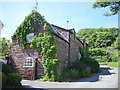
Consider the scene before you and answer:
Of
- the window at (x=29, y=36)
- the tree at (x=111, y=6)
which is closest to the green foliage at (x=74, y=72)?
the window at (x=29, y=36)

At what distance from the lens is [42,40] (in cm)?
1684

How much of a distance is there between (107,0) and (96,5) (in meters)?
1.12

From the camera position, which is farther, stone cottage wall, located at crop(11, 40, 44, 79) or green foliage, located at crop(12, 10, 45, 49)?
green foliage, located at crop(12, 10, 45, 49)

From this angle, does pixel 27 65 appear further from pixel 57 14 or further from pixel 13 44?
pixel 57 14

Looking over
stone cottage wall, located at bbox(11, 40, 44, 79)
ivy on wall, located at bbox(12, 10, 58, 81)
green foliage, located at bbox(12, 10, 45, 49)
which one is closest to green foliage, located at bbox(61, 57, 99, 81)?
ivy on wall, located at bbox(12, 10, 58, 81)

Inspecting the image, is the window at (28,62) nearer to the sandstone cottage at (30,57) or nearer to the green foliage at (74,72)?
the sandstone cottage at (30,57)

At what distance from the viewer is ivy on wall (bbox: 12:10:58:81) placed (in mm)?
15862

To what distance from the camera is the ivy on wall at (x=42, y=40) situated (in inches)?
624

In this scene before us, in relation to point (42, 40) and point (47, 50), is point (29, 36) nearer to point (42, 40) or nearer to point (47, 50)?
point (42, 40)

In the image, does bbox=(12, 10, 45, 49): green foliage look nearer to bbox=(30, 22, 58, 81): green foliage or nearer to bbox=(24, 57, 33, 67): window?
bbox=(30, 22, 58, 81): green foliage

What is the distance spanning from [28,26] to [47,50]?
14.4 feet

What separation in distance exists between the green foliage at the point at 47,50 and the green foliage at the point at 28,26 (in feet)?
3.99

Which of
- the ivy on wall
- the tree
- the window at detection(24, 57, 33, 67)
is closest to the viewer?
the tree

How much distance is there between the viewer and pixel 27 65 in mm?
17406
